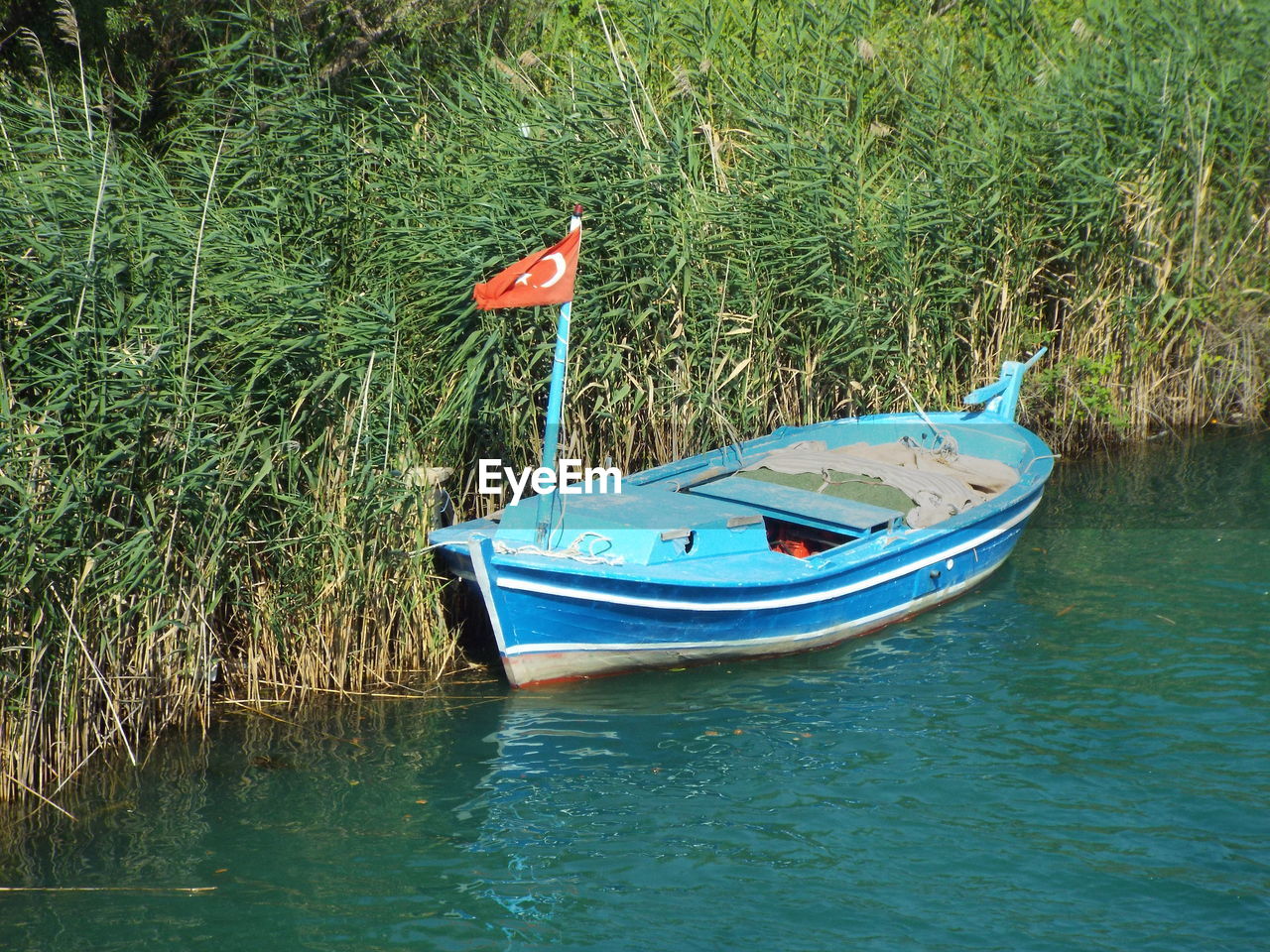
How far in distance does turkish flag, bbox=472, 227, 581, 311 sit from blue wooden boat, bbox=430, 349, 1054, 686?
1501mm

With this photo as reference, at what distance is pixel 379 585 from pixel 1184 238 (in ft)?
33.1

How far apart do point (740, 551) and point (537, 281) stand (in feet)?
7.78

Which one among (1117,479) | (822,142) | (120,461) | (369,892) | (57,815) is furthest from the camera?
(1117,479)

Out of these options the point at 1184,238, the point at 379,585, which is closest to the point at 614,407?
the point at 379,585

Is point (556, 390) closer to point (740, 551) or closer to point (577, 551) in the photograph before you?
point (577, 551)

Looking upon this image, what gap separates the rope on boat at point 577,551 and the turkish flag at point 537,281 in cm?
153

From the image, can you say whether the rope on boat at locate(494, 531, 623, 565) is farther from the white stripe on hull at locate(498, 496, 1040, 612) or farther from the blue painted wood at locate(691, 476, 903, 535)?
the blue painted wood at locate(691, 476, 903, 535)

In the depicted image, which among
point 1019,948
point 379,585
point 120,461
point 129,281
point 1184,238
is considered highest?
point 1184,238

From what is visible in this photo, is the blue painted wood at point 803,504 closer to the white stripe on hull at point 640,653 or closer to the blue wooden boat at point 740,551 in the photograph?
the blue wooden boat at point 740,551

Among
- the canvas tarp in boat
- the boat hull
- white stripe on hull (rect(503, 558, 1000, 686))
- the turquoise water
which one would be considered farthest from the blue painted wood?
the turquoise water

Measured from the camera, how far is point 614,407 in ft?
32.4

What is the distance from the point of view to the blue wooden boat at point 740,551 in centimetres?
798

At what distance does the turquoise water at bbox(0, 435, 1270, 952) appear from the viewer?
5766mm

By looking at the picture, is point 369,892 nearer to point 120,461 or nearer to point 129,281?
point 120,461
